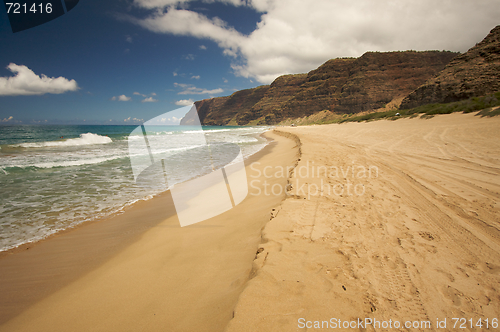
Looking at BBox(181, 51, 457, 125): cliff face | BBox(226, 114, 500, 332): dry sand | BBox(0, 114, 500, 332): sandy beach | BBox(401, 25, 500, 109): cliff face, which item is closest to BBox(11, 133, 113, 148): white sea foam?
BBox(0, 114, 500, 332): sandy beach

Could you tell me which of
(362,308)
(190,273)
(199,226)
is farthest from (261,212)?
(362,308)

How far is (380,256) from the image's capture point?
2.02 m

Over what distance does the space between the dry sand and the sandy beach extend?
1 centimetres

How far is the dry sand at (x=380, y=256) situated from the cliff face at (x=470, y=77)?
24601 mm

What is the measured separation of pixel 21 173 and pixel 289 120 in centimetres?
8379

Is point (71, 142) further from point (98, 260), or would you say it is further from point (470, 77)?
point (470, 77)

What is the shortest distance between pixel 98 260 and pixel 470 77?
3295cm

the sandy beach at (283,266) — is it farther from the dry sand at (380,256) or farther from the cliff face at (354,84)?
the cliff face at (354,84)

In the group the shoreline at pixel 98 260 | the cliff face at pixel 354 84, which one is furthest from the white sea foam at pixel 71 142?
the cliff face at pixel 354 84

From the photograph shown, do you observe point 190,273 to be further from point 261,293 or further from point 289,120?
point 289,120

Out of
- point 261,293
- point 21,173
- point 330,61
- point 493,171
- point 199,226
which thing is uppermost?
point 330,61

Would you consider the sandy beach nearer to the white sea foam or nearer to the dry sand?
the dry sand

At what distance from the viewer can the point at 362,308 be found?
1.44 m

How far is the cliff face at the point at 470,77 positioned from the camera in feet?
63.1
